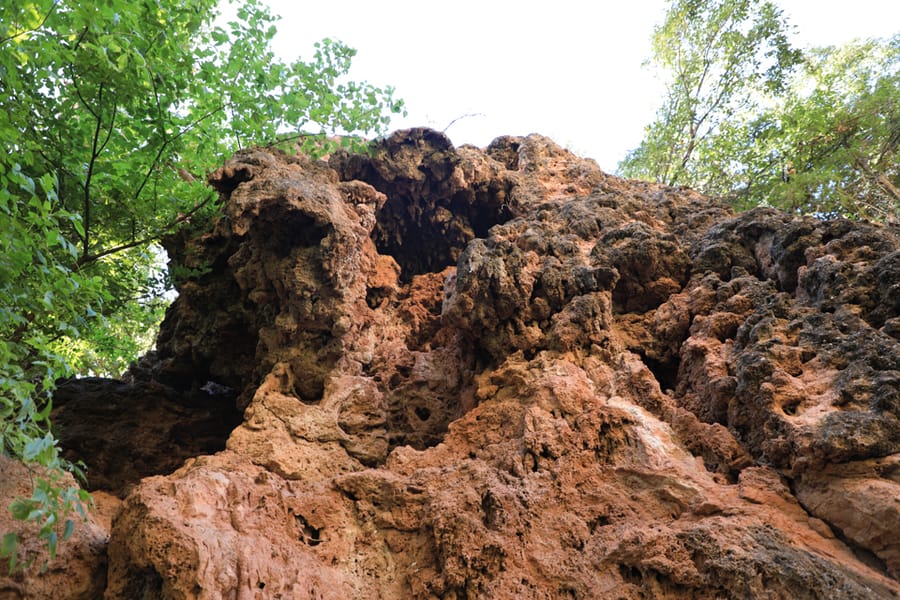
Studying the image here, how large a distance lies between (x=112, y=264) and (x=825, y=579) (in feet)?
31.8

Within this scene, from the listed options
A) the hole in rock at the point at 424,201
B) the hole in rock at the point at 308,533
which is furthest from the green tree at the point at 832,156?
the hole in rock at the point at 308,533

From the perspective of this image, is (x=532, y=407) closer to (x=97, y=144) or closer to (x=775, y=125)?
(x=97, y=144)

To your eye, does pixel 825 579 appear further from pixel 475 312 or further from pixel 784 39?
pixel 784 39

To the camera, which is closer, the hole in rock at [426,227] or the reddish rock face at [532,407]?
the reddish rock face at [532,407]

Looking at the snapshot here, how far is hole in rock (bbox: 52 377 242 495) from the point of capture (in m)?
6.89

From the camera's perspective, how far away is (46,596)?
3.74m

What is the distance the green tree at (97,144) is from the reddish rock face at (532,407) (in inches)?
33.5

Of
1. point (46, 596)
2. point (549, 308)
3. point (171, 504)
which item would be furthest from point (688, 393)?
point (46, 596)

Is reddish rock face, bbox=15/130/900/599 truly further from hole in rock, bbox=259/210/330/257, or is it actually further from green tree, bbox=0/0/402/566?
green tree, bbox=0/0/402/566

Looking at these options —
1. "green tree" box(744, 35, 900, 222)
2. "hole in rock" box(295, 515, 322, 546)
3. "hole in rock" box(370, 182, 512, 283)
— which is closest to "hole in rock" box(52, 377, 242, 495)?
"hole in rock" box(295, 515, 322, 546)

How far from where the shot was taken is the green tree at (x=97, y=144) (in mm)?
3741

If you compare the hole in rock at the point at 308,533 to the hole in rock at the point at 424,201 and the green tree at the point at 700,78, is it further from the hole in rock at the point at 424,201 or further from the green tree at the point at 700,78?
the green tree at the point at 700,78

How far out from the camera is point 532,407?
17.3 ft

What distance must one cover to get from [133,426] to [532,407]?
596cm
